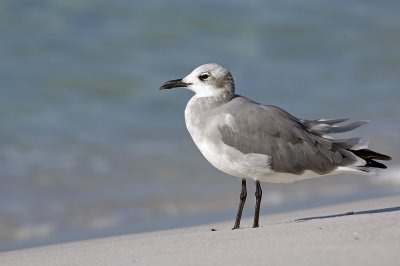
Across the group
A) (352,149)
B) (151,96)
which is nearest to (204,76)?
(352,149)

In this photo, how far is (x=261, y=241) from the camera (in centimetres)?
536

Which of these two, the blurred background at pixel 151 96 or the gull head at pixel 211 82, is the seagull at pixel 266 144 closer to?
Result: the gull head at pixel 211 82

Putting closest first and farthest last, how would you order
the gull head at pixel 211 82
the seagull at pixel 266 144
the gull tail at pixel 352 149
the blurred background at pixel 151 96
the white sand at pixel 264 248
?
1. the white sand at pixel 264 248
2. the seagull at pixel 266 144
3. the gull tail at pixel 352 149
4. the gull head at pixel 211 82
5. the blurred background at pixel 151 96

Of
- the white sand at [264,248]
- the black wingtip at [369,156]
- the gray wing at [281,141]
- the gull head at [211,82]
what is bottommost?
the white sand at [264,248]

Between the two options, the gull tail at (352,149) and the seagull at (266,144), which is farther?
the gull tail at (352,149)

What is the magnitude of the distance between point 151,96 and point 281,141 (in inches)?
211

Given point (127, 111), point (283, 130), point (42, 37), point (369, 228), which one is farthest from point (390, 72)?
point (369, 228)

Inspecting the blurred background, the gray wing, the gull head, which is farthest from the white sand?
the blurred background

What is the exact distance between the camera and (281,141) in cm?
650

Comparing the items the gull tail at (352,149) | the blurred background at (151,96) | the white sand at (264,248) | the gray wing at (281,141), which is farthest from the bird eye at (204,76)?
the blurred background at (151,96)

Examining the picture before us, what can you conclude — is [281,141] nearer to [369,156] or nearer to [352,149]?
[352,149]

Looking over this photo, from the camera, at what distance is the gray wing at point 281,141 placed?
21.1ft

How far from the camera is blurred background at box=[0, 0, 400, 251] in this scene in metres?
8.53

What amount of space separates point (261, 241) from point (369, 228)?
0.58 metres
